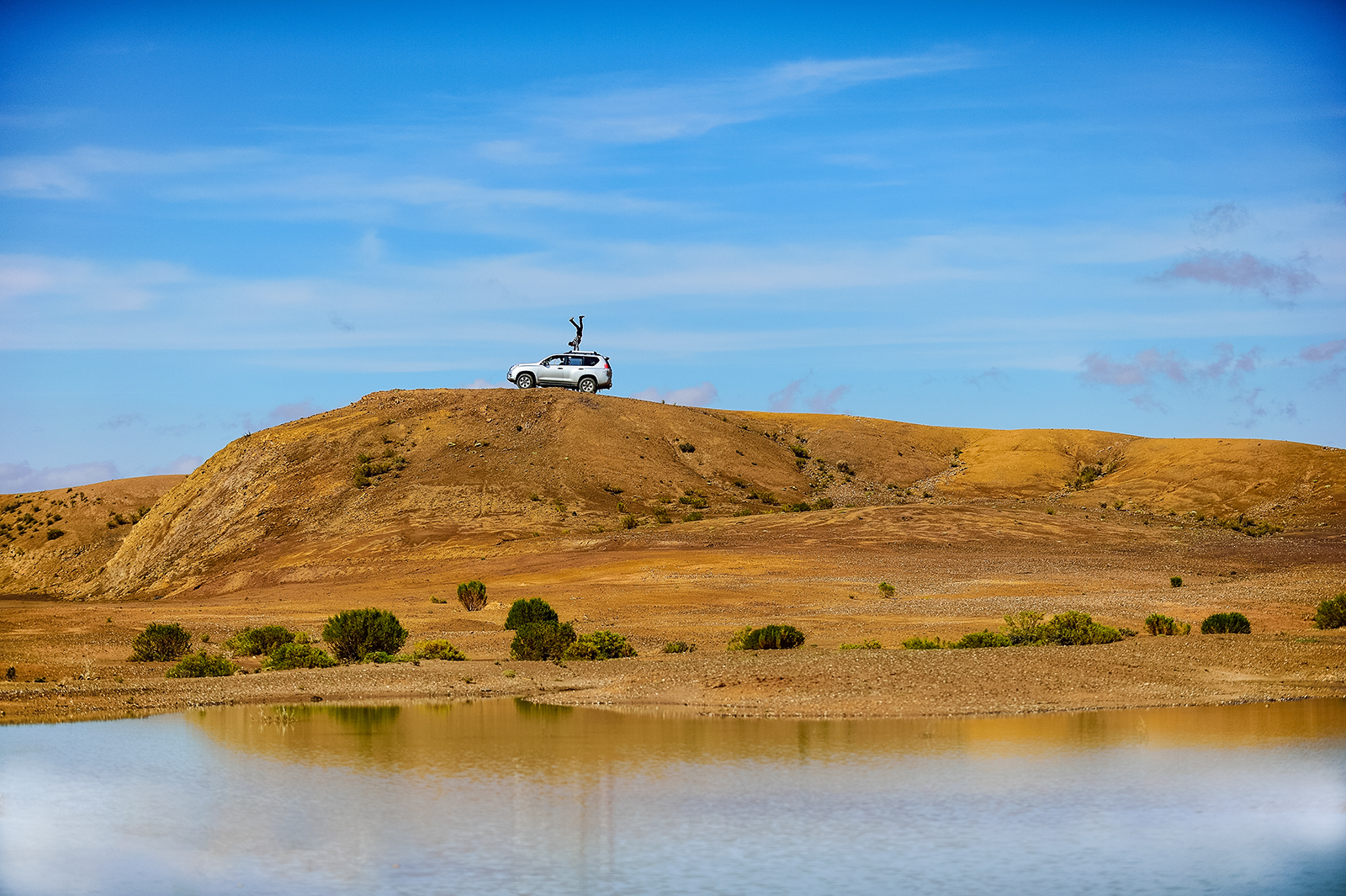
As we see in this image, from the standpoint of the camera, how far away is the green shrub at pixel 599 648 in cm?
2648

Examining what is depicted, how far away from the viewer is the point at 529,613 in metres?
30.5

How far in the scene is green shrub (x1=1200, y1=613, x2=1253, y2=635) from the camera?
27.8 meters

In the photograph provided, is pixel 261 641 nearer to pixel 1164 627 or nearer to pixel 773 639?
pixel 773 639

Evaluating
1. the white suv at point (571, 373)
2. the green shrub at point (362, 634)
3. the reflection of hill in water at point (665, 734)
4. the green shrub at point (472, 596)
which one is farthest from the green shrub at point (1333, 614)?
the white suv at point (571, 373)

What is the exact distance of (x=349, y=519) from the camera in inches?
2376

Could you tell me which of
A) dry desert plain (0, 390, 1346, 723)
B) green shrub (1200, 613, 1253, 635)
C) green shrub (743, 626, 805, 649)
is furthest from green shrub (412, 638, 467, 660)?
green shrub (1200, 613, 1253, 635)

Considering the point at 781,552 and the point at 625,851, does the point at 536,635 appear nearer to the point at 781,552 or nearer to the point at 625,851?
the point at 625,851

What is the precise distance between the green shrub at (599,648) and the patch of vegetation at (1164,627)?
12.3m

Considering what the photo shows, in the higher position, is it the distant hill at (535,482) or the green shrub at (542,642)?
the distant hill at (535,482)

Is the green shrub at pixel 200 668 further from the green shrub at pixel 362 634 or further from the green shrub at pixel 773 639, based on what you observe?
the green shrub at pixel 773 639

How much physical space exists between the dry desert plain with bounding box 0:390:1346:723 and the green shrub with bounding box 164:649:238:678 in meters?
0.49

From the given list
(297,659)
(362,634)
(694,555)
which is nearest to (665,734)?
(297,659)

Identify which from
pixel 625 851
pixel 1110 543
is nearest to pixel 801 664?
pixel 625 851

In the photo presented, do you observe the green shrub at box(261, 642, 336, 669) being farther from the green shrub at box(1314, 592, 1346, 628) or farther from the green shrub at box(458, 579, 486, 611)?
the green shrub at box(1314, 592, 1346, 628)
